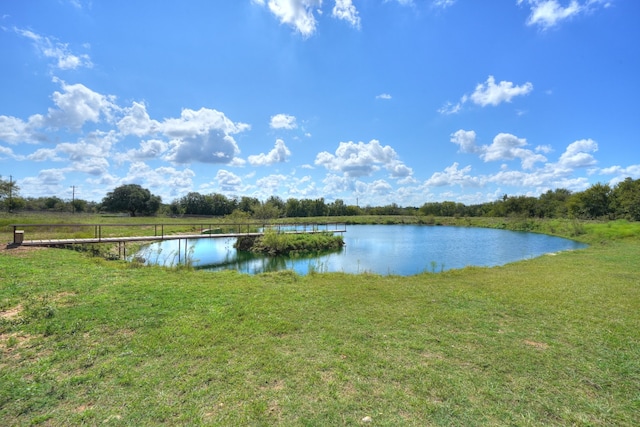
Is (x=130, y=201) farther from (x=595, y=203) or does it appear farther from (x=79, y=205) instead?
(x=595, y=203)

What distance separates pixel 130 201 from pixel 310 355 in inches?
3037

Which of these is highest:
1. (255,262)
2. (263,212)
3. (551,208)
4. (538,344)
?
(551,208)

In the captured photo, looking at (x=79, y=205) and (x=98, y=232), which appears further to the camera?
(x=79, y=205)

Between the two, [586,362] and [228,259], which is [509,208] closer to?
[228,259]

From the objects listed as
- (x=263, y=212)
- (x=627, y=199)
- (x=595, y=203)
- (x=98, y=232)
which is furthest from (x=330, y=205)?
(x=98, y=232)

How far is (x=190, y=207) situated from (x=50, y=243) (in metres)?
74.8

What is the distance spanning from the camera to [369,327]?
215 inches

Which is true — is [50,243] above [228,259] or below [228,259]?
above

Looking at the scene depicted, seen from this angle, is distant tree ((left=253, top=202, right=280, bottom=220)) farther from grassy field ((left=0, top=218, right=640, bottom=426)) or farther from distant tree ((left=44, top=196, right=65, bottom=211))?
distant tree ((left=44, top=196, right=65, bottom=211))

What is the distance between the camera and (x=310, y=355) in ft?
14.1

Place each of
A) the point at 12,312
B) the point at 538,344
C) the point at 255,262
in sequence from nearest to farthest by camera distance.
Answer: the point at 538,344, the point at 12,312, the point at 255,262

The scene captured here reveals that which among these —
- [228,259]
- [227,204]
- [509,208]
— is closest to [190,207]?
[227,204]

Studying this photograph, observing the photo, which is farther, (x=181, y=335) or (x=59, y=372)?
(x=181, y=335)

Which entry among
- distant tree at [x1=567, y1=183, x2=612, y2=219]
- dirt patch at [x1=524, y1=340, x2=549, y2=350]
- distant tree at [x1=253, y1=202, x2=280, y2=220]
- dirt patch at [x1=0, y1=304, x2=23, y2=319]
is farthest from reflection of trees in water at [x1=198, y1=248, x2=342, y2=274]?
distant tree at [x1=567, y1=183, x2=612, y2=219]
